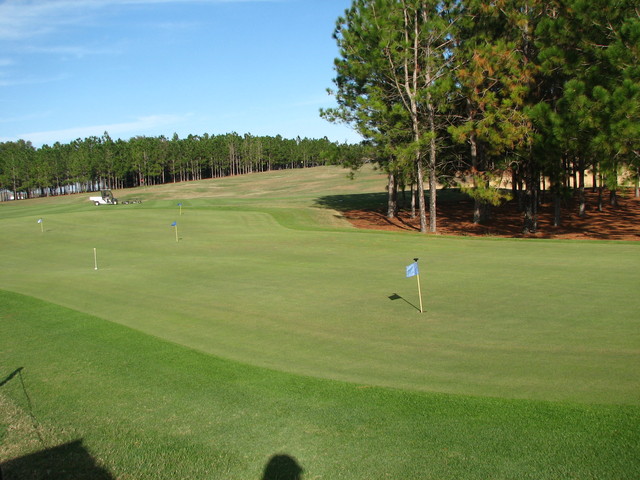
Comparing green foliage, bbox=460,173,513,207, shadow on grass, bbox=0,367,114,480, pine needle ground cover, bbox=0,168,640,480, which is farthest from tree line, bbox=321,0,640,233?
shadow on grass, bbox=0,367,114,480

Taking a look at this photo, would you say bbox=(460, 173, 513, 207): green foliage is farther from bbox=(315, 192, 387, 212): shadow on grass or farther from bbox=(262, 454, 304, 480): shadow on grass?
bbox=(262, 454, 304, 480): shadow on grass

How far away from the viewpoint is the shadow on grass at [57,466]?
5.98m

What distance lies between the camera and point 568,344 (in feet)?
31.8

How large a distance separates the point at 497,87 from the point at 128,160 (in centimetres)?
11097

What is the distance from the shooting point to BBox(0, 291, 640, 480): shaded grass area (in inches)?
230

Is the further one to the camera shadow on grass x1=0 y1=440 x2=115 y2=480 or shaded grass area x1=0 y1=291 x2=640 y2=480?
shadow on grass x1=0 y1=440 x2=115 y2=480

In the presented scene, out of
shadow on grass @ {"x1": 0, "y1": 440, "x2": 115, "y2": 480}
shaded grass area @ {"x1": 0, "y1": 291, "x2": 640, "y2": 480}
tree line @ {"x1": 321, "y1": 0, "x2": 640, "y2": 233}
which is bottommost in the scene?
shadow on grass @ {"x1": 0, "y1": 440, "x2": 115, "y2": 480}

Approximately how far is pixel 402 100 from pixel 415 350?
2999 centimetres

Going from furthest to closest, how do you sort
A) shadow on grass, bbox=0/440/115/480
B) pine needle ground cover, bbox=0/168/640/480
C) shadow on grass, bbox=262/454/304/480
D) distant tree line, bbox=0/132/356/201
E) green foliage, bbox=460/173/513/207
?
distant tree line, bbox=0/132/356/201, green foliage, bbox=460/173/513/207, pine needle ground cover, bbox=0/168/640/480, shadow on grass, bbox=0/440/115/480, shadow on grass, bbox=262/454/304/480

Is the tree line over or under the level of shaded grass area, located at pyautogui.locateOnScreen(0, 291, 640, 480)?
over

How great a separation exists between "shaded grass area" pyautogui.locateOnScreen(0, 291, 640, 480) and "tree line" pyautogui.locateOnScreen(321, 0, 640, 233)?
22.1 metres

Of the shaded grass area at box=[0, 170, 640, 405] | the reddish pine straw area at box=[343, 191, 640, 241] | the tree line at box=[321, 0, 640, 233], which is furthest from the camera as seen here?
the reddish pine straw area at box=[343, 191, 640, 241]

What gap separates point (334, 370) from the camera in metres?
9.11

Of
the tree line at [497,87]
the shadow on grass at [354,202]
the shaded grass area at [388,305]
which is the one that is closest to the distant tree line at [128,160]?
the shadow on grass at [354,202]
